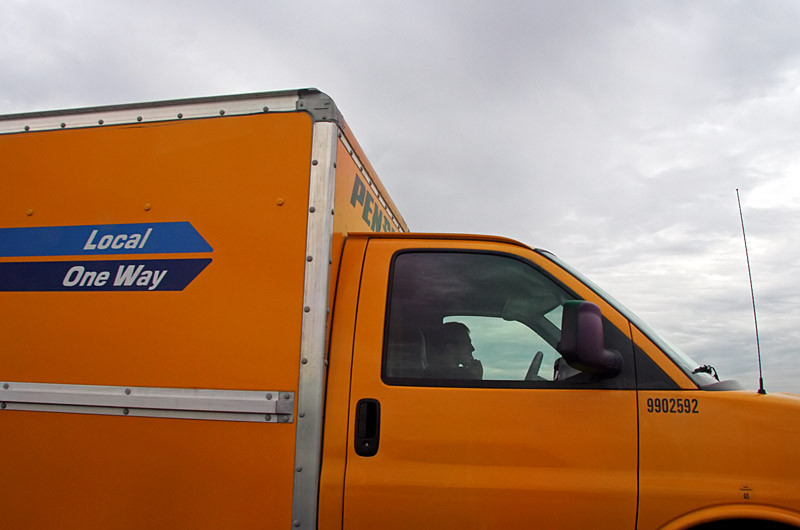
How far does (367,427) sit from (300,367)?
399 millimetres

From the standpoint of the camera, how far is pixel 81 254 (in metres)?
2.90

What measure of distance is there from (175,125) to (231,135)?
318mm

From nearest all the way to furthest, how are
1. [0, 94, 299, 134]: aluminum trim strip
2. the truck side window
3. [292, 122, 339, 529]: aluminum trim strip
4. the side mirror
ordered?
the side mirror
[292, 122, 339, 529]: aluminum trim strip
the truck side window
[0, 94, 299, 134]: aluminum trim strip

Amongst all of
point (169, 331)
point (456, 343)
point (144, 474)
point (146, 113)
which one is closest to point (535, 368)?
point (456, 343)

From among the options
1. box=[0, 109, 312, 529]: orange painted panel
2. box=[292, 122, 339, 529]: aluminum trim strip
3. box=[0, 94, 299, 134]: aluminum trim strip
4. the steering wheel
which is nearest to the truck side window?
the steering wheel

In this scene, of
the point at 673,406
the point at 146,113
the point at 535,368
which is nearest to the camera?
the point at 673,406

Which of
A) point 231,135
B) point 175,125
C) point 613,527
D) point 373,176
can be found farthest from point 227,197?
point 613,527

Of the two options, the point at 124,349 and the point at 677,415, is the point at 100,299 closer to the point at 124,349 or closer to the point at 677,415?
the point at 124,349

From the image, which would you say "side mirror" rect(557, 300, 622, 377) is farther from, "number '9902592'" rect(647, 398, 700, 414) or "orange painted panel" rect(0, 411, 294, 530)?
"orange painted panel" rect(0, 411, 294, 530)

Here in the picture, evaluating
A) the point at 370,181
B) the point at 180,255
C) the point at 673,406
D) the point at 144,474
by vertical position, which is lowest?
the point at 144,474

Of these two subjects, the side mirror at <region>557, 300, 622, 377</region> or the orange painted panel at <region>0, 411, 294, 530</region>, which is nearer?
the side mirror at <region>557, 300, 622, 377</region>

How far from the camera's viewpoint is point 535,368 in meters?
2.59

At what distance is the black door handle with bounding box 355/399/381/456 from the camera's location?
8.20ft

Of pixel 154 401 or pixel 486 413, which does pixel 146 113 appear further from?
pixel 486 413
